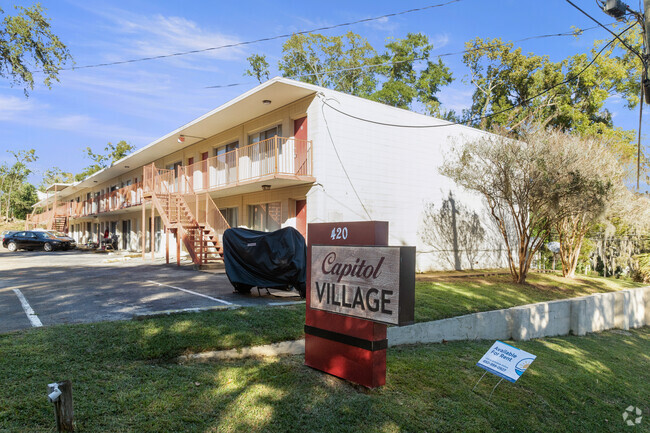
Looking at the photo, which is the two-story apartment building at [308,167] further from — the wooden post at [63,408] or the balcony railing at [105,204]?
the wooden post at [63,408]

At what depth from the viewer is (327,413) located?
12.9 ft

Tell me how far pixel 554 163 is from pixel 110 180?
34766 millimetres

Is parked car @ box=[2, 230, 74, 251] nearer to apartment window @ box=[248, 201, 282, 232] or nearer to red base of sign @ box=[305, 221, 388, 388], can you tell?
apartment window @ box=[248, 201, 282, 232]

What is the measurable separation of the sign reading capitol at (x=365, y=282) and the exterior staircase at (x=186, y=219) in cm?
1067

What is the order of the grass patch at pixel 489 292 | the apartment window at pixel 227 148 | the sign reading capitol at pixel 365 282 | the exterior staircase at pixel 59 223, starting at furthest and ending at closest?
the exterior staircase at pixel 59 223 → the apartment window at pixel 227 148 → the grass patch at pixel 489 292 → the sign reading capitol at pixel 365 282

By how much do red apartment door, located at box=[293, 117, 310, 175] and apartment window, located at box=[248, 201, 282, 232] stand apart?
6.96 ft

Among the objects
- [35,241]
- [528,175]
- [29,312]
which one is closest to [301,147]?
[528,175]

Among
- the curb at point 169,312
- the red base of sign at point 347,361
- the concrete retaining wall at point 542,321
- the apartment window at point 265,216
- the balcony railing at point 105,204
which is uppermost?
the balcony railing at point 105,204

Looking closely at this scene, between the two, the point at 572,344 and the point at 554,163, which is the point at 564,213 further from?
the point at 572,344

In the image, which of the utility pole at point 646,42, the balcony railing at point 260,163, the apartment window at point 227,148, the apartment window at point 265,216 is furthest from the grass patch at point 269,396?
the apartment window at point 227,148

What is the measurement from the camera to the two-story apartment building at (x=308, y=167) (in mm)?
14078

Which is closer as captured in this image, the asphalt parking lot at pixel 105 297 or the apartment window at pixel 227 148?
the asphalt parking lot at pixel 105 297

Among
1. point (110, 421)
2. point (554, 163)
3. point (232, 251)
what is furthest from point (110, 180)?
point (110, 421)

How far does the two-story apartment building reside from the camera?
14.1 metres
